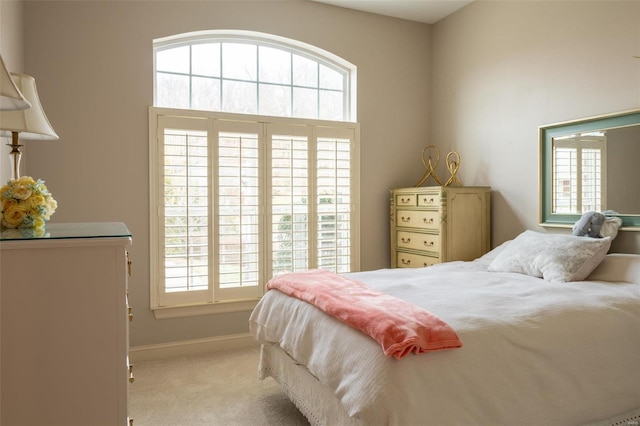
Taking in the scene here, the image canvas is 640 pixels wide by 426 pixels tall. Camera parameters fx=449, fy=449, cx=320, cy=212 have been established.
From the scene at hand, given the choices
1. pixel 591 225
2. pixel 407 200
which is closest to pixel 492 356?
pixel 591 225

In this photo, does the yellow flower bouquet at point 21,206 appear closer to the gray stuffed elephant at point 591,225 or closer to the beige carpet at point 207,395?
the beige carpet at point 207,395

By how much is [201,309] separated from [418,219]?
1985mm

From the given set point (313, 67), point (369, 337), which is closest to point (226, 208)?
point (313, 67)

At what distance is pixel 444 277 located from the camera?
2.73m

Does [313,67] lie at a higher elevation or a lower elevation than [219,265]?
higher

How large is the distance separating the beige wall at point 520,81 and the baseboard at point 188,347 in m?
2.34

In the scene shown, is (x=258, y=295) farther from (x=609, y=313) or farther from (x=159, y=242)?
(x=609, y=313)

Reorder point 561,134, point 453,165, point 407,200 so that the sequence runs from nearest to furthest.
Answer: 1. point 561,134
2. point 407,200
3. point 453,165

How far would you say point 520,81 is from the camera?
11.7 feet

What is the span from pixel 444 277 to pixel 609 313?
2.95ft

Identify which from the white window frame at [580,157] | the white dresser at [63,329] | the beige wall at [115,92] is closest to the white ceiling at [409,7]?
the beige wall at [115,92]

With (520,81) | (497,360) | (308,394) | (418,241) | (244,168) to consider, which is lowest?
(308,394)

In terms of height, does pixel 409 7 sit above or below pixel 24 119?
above

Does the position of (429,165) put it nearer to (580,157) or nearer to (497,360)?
(580,157)
